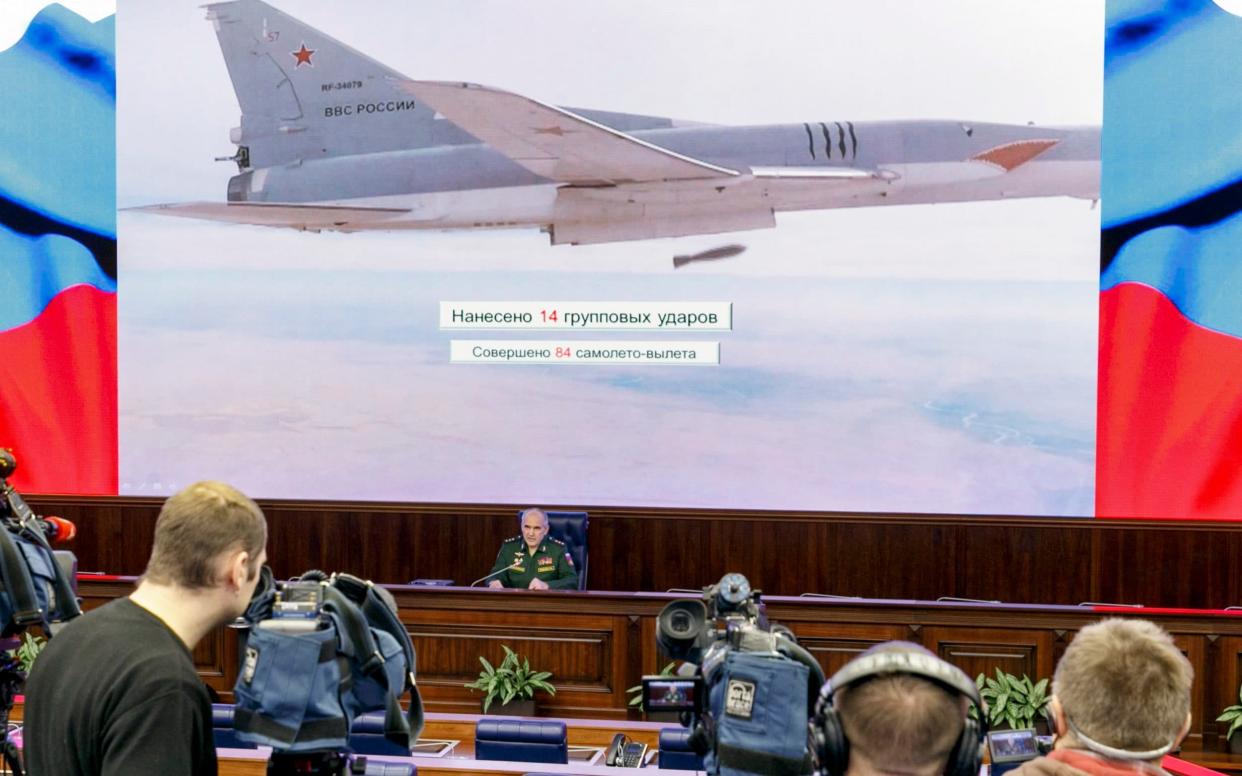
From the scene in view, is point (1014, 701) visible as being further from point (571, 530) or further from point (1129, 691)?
point (1129, 691)

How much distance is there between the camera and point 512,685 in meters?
5.41

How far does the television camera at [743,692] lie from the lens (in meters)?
1.79

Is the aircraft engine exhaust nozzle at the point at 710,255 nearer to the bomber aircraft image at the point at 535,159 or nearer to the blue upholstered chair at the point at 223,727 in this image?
the bomber aircraft image at the point at 535,159

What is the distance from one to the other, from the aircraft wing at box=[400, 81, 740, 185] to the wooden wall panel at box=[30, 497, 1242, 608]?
1994 millimetres

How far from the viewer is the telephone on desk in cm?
361

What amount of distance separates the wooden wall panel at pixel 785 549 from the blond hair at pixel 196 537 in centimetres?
542

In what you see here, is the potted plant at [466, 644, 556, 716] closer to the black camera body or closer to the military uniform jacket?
the military uniform jacket

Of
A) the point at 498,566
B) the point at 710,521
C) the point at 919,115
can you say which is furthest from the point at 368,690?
the point at 919,115

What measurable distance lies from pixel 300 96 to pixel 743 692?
20.7 feet

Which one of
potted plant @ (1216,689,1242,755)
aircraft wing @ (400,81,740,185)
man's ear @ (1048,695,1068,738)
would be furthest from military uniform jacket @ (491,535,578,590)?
man's ear @ (1048,695,1068,738)

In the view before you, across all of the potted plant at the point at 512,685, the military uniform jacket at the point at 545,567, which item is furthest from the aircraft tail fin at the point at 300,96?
the potted plant at the point at 512,685

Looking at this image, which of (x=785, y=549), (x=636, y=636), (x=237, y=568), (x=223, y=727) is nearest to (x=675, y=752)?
(x=223, y=727)

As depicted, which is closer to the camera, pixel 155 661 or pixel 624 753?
pixel 155 661

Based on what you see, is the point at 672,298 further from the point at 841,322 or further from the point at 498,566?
the point at 498,566
